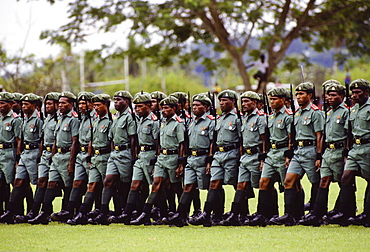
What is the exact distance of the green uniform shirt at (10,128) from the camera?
459 inches

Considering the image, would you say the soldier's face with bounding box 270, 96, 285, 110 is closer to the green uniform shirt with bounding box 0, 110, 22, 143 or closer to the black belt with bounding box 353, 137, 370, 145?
the black belt with bounding box 353, 137, 370, 145

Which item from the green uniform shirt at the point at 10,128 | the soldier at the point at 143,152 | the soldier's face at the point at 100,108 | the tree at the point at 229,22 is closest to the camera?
the soldier at the point at 143,152

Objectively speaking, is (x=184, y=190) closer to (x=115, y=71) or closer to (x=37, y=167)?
(x=37, y=167)

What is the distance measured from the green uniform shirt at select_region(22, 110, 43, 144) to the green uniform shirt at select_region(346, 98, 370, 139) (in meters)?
5.05

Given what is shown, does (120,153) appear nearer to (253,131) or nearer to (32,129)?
(32,129)

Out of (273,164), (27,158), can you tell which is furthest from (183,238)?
(27,158)

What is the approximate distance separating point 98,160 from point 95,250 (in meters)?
2.79

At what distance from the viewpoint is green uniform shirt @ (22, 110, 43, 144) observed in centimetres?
1156

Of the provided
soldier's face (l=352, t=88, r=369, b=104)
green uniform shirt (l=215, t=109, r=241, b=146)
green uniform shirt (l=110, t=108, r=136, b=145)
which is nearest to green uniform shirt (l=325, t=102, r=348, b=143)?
soldier's face (l=352, t=88, r=369, b=104)

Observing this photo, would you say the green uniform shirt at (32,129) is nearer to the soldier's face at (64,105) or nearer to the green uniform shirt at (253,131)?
the soldier's face at (64,105)

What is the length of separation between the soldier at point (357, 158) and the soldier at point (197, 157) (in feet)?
6.47

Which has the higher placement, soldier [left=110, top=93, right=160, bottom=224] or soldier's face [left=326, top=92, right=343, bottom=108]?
soldier's face [left=326, top=92, right=343, bottom=108]

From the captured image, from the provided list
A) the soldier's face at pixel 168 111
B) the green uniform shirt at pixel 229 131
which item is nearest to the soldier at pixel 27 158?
the soldier's face at pixel 168 111

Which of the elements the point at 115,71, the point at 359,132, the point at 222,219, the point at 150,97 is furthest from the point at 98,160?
the point at 115,71
